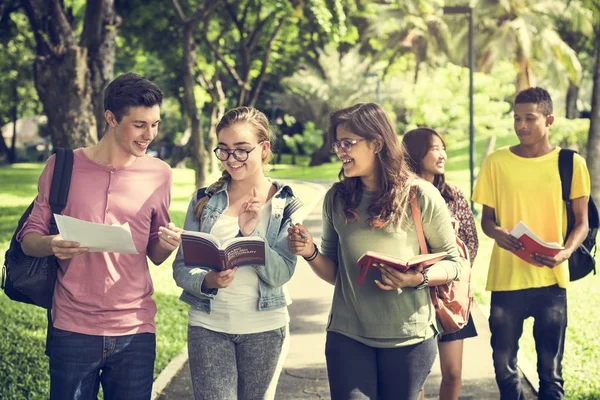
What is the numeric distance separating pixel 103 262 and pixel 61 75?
820 centimetres

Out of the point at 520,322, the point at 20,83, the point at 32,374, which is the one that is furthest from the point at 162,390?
the point at 20,83

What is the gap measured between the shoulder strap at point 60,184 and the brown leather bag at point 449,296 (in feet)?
4.92

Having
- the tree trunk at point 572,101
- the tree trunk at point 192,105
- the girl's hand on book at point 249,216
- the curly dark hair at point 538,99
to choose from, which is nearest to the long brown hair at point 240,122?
the girl's hand on book at point 249,216

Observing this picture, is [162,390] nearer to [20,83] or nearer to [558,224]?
[558,224]

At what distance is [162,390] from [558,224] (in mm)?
3185

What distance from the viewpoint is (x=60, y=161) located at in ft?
13.1

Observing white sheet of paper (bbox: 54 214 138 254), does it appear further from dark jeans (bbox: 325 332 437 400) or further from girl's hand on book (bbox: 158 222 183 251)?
dark jeans (bbox: 325 332 437 400)

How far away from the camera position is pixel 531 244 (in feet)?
16.9

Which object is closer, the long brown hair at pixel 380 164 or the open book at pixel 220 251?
the open book at pixel 220 251

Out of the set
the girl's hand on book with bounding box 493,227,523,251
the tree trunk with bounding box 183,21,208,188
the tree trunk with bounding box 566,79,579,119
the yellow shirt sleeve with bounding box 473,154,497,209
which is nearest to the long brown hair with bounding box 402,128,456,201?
the yellow shirt sleeve with bounding box 473,154,497,209

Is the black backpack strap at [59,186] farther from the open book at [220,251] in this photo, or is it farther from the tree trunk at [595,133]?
the tree trunk at [595,133]

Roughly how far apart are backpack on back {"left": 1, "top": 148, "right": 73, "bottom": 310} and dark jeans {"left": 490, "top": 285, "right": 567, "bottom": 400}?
2720 millimetres

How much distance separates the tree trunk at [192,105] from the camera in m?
19.9

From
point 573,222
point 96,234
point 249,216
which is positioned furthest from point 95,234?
point 573,222
